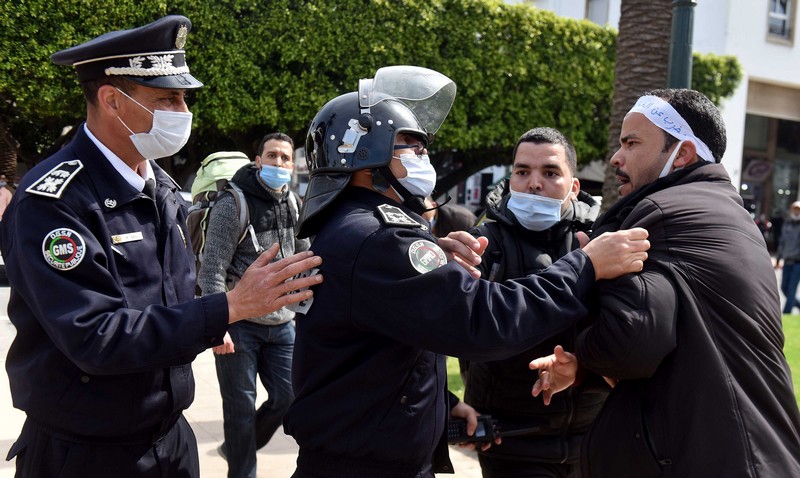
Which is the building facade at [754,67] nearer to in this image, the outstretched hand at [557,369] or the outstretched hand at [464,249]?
the outstretched hand at [464,249]

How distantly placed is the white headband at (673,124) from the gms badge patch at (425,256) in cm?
90

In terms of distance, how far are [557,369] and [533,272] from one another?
776mm

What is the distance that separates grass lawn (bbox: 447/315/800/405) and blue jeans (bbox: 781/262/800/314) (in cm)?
55

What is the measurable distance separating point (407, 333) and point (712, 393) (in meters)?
0.86

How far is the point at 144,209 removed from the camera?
2.52 m

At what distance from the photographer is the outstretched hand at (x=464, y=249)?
2582 millimetres

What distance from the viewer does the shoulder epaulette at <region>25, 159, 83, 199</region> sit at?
223 centimetres

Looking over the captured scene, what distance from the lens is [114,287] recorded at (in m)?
2.24

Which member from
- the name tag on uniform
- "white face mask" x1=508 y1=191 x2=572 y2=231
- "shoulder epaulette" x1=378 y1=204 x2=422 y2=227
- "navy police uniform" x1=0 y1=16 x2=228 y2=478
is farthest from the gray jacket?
"shoulder epaulette" x1=378 y1=204 x2=422 y2=227

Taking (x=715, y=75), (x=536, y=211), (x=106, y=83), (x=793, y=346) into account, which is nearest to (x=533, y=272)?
(x=536, y=211)

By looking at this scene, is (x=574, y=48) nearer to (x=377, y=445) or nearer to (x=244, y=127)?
(x=244, y=127)

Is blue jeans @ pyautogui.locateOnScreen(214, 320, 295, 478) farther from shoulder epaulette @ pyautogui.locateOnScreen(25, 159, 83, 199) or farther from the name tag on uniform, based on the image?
shoulder epaulette @ pyautogui.locateOnScreen(25, 159, 83, 199)

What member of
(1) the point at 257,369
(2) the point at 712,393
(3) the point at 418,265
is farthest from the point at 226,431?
(2) the point at 712,393

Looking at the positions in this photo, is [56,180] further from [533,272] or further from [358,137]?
[533,272]
